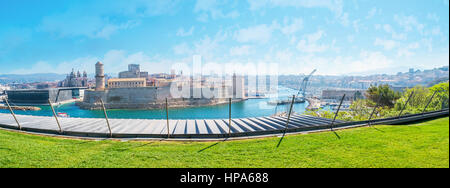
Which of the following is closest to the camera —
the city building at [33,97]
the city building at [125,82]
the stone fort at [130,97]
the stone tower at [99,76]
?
the stone fort at [130,97]

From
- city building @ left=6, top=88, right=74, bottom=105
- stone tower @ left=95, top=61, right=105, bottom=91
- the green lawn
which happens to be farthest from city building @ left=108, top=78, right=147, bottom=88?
the green lawn

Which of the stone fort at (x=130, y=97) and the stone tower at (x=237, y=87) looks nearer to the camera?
the stone fort at (x=130, y=97)

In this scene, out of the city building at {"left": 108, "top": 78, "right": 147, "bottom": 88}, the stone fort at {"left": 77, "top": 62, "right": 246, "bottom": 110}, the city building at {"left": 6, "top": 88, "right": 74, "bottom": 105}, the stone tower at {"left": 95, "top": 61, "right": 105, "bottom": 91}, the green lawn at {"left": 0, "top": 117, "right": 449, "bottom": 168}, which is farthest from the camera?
the city building at {"left": 108, "top": 78, "right": 147, "bottom": 88}

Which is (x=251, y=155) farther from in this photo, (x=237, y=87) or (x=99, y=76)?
(x=237, y=87)

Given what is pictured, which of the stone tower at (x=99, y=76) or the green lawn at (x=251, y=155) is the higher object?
the stone tower at (x=99, y=76)

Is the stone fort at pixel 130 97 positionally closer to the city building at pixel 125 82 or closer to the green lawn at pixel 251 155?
the city building at pixel 125 82

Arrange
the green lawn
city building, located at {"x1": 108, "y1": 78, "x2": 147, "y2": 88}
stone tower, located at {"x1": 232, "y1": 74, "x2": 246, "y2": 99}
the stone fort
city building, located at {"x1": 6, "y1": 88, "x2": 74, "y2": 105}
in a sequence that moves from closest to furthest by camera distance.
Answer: the green lawn
the stone fort
city building, located at {"x1": 6, "y1": 88, "x2": 74, "y2": 105}
city building, located at {"x1": 108, "y1": 78, "x2": 147, "y2": 88}
stone tower, located at {"x1": 232, "y1": 74, "x2": 246, "y2": 99}

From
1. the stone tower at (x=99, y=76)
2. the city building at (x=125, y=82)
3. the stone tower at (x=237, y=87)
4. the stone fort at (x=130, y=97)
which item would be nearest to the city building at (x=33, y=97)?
the stone fort at (x=130, y=97)

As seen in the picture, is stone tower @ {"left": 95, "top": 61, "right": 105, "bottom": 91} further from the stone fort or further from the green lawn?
the green lawn
